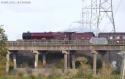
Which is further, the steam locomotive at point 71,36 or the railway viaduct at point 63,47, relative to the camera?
the railway viaduct at point 63,47

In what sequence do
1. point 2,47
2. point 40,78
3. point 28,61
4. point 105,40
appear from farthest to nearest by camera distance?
point 28,61, point 105,40, point 2,47, point 40,78

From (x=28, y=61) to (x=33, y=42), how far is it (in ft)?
37.4

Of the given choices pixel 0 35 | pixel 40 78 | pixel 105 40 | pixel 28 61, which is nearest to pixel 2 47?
pixel 0 35

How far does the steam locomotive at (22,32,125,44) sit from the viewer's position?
96631mm

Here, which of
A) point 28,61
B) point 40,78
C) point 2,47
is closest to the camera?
point 40,78

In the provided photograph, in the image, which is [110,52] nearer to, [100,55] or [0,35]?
[100,55]

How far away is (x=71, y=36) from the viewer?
335 ft

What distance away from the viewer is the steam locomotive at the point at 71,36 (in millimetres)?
96631

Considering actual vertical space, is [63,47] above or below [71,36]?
below

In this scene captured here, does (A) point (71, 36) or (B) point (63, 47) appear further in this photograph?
(A) point (71, 36)

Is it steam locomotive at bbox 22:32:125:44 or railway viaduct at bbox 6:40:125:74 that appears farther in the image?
railway viaduct at bbox 6:40:125:74

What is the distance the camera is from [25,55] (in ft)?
383

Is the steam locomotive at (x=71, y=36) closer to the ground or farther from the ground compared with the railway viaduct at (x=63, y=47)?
farther from the ground

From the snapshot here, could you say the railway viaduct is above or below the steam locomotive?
below
